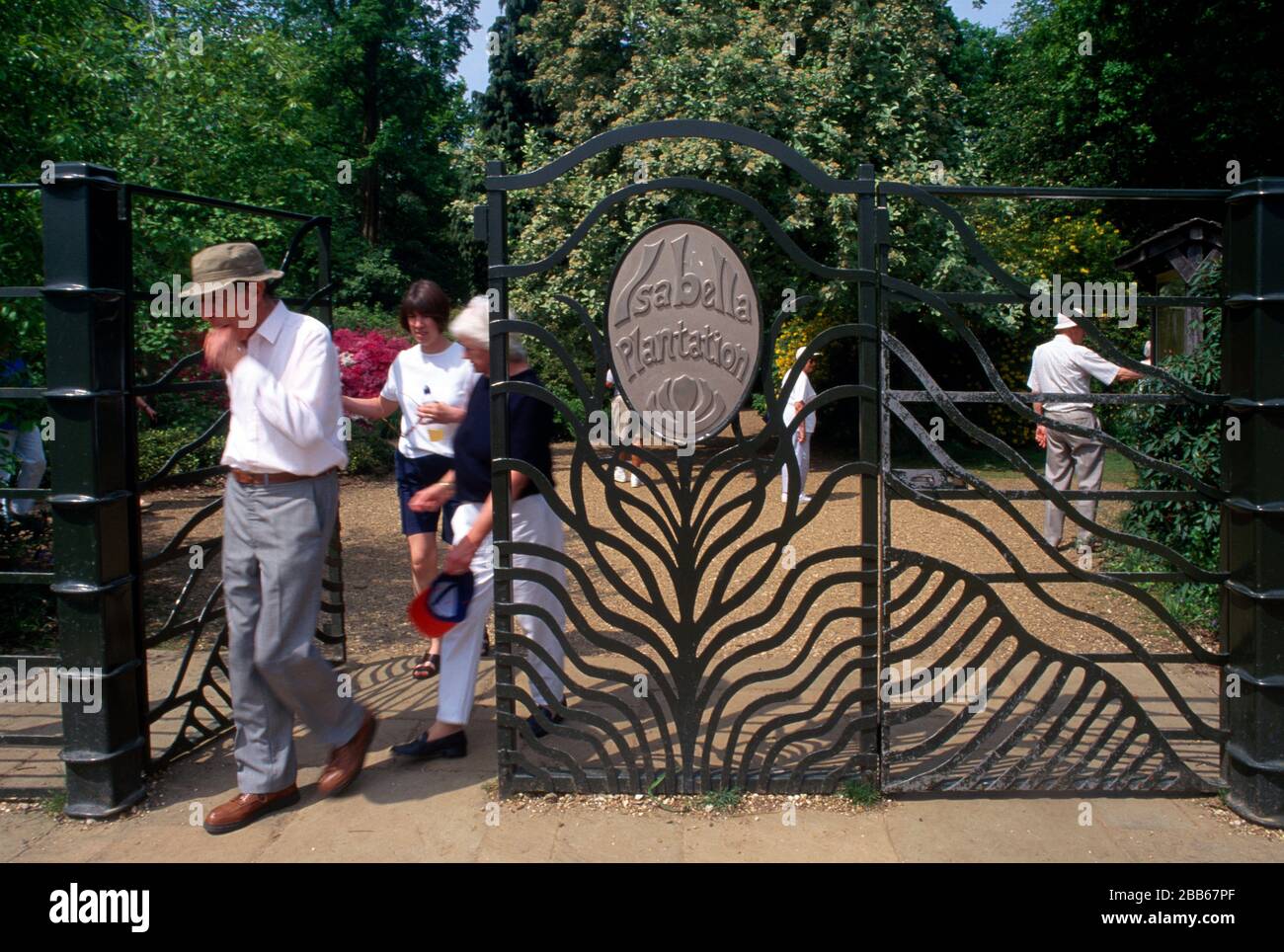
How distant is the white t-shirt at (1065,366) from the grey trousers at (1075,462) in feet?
0.33

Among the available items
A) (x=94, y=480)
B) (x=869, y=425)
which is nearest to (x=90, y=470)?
(x=94, y=480)

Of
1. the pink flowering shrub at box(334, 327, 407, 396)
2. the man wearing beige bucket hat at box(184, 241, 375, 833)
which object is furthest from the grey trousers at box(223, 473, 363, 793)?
the pink flowering shrub at box(334, 327, 407, 396)

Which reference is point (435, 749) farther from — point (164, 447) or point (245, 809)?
point (164, 447)

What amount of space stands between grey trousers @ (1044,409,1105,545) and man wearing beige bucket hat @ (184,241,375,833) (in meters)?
6.06

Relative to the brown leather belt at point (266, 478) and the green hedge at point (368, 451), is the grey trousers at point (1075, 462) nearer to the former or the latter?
the brown leather belt at point (266, 478)

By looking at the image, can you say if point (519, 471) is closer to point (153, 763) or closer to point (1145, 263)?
point (153, 763)

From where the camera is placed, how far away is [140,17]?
10062 mm

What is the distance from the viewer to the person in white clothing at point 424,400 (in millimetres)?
5418

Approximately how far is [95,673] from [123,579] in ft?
1.17

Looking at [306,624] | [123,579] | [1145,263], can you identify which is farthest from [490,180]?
[1145,263]

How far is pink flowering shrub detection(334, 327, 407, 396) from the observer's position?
1371 centimetres

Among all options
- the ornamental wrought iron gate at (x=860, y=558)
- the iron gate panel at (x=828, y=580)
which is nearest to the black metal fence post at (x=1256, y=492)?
the ornamental wrought iron gate at (x=860, y=558)

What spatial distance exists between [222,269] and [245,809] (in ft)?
6.57

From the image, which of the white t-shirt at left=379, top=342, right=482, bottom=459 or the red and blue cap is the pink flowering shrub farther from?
the red and blue cap
